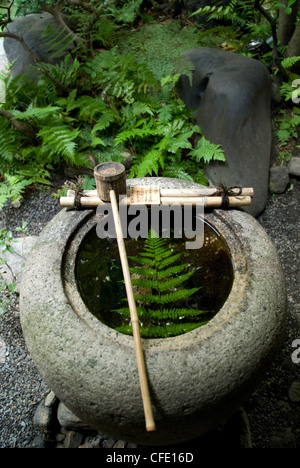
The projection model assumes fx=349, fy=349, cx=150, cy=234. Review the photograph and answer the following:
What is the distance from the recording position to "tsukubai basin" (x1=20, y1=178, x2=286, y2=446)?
1.58 m

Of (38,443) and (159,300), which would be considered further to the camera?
(38,443)

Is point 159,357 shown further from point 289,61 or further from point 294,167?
point 289,61

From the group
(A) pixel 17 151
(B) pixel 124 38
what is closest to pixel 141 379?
(A) pixel 17 151

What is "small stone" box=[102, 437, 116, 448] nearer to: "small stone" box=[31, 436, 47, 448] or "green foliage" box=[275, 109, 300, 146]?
"small stone" box=[31, 436, 47, 448]

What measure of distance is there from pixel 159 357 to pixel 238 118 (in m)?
2.92

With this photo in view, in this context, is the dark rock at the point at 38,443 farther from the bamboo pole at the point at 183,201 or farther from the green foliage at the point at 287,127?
the green foliage at the point at 287,127

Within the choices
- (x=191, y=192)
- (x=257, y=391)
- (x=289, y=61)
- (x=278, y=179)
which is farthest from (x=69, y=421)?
(x=289, y=61)

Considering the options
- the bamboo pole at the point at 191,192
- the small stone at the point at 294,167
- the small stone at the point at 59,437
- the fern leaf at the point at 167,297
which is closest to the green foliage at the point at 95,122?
the small stone at the point at 294,167

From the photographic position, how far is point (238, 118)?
3725 millimetres

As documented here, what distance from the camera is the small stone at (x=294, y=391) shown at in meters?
2.65

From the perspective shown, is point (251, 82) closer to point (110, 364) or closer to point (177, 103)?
point (177, 103)

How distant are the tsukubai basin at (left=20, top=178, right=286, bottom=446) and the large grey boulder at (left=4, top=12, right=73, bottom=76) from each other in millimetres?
3515

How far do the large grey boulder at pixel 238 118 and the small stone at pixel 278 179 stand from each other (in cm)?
13

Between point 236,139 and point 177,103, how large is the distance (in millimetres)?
1017
